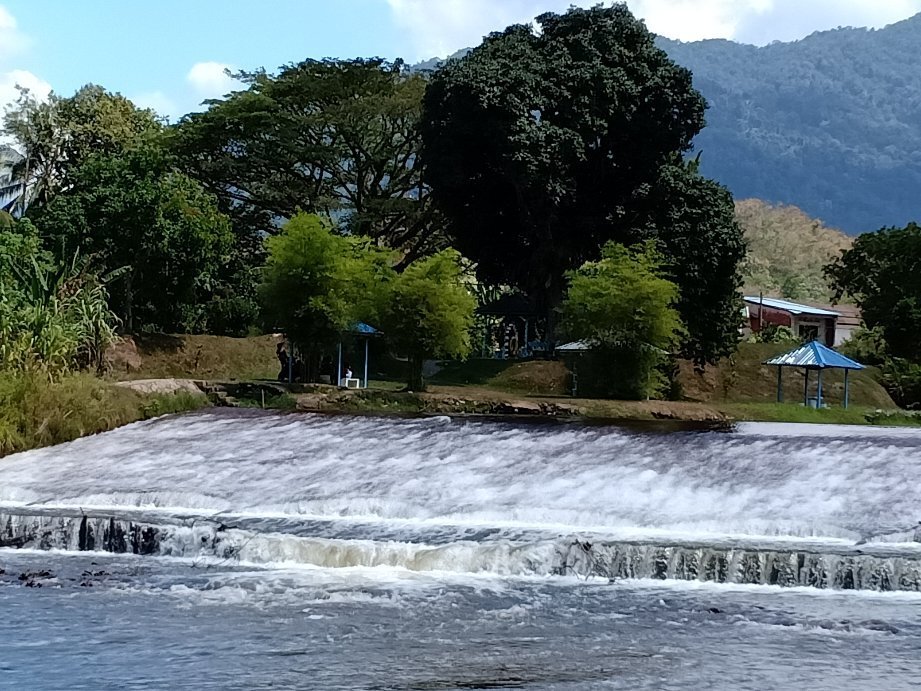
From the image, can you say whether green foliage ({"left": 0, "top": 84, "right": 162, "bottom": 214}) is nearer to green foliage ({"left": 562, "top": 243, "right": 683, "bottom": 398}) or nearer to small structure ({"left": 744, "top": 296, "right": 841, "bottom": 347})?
green foliage ({"left": 562, "top": 243, "right": 683, "bottom": 398})

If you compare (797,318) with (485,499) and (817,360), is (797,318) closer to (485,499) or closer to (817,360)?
(817,360)

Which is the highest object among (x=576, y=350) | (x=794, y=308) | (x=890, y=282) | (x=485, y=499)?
(x=890, y=282)

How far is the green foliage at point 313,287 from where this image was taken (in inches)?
974

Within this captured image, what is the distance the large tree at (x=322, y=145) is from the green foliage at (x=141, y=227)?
14.9 feet

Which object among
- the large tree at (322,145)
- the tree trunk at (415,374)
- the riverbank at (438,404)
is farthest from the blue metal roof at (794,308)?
the tree trunk at (415,374)

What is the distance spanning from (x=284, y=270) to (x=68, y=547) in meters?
12.9

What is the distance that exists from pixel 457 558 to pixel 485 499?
2924 mm

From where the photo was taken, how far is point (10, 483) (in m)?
15.4

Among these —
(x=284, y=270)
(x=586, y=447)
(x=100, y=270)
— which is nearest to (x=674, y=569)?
(x=586, y=447)

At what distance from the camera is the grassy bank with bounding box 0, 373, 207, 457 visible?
1719 cm

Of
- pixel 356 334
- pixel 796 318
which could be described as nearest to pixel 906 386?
pixel 356 334

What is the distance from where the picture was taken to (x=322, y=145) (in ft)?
123

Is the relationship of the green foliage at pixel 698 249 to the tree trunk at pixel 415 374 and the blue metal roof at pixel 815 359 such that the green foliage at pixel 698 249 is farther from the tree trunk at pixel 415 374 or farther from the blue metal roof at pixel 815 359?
the tree trunk at pixel 415 374

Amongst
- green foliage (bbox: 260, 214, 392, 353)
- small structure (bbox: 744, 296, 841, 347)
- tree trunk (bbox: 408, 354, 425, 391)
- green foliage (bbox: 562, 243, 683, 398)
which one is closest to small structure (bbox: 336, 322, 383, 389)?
green foliage (bbox: 260, 214, 392, 353)
